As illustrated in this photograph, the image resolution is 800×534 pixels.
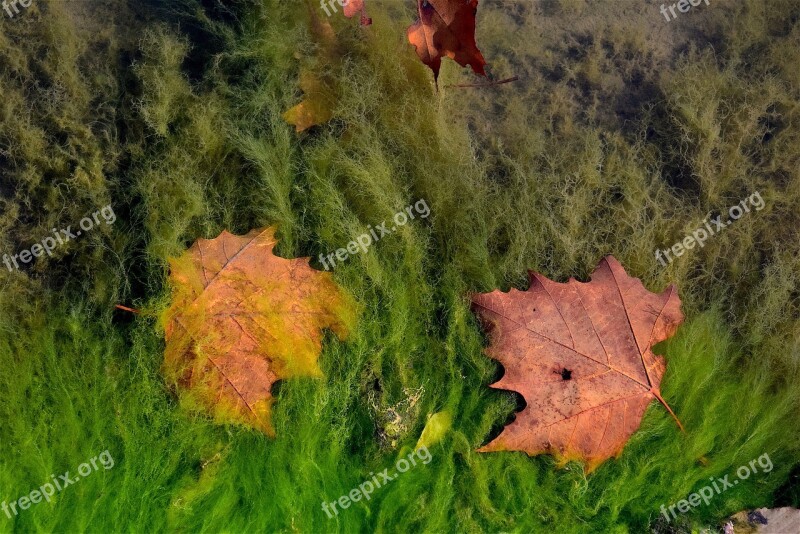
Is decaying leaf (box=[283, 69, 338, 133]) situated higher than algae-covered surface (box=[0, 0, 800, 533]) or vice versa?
decaying leaf (box=[283, 69, 338, 133])

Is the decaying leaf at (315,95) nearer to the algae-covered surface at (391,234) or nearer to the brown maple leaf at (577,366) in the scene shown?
the algae-covered surface at (391,234)

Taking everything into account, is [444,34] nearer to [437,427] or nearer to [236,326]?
[236,326]

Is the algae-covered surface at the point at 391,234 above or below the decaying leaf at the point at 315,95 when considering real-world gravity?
below

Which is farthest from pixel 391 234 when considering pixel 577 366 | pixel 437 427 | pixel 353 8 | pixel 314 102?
pixel 353 8

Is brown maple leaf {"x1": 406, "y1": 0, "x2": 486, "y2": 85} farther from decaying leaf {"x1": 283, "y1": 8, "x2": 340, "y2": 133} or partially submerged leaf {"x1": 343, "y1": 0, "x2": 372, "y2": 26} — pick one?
decaying leaf {"x1": 283, "y1": 8, "x2": 340, "y2": 133}

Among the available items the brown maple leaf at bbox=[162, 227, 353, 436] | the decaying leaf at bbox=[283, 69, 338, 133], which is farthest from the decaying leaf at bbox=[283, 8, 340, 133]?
the brown maple leaf at bbox=[162, 227, 353, 436]

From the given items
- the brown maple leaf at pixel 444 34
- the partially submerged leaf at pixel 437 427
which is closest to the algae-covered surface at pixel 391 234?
the partially submerged leaf at pixel 437 427

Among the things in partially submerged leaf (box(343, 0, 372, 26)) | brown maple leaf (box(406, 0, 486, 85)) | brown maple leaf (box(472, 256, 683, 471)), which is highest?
partially submerged leaf (box(343, 0, 372, 26))

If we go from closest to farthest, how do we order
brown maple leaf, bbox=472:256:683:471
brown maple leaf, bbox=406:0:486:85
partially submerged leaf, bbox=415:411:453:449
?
brown maple leaf, bbox=472:256:683:471 → partially submerged leaf, bbox=415:411:453:449 → brown maple leaf, bbox=406:0:486:85
